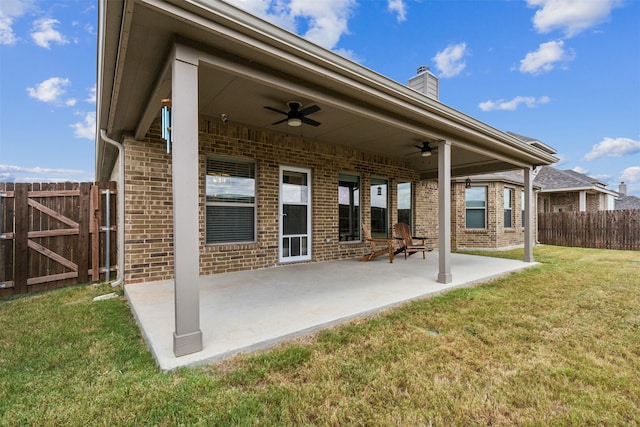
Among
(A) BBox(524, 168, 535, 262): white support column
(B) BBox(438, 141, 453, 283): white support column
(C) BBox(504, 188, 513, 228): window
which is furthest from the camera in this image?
(C) BBox(504, 188, 513, 228): window

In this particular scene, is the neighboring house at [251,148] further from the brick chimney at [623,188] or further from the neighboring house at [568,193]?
the brick chimney at [623,188]

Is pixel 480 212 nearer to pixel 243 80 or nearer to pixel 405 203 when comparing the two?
pixel 405 203

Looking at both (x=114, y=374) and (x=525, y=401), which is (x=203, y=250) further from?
(x=525, y=401)

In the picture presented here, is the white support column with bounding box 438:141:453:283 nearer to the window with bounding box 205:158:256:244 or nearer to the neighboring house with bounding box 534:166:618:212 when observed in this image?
the window with bounding box 205:158:256:244

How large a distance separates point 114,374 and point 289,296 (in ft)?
6.80

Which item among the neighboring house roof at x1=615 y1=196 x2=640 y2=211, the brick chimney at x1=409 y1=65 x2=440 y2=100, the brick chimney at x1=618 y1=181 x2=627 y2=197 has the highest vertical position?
the brick chimney at x1=409 y1=65 x2=440 y2=100

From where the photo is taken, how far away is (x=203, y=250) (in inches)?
205

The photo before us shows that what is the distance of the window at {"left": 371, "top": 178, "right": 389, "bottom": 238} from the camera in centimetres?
815

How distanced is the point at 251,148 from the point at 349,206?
2880 millimetres

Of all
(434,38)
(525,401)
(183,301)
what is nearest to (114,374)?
(183,301)

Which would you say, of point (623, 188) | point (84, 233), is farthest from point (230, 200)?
point (623, 188)

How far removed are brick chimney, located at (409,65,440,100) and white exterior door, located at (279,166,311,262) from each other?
15.8 ft

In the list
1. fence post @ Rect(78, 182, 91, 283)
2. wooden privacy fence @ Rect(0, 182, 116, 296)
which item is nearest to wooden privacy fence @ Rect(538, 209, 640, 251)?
wooden privacy fence @ Rect(0, 182, 116, 296)

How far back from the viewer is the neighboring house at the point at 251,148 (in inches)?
97.3
